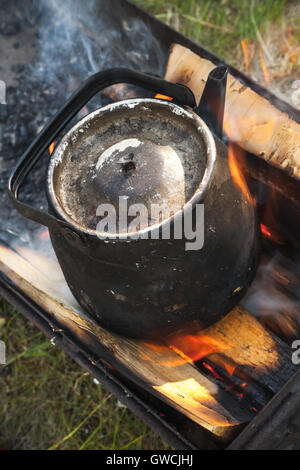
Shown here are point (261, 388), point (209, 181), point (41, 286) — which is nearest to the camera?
point (209, 181)

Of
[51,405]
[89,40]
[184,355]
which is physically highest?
[89,40]

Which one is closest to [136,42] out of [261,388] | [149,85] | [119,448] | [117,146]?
[149,85]

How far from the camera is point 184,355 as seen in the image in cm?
165

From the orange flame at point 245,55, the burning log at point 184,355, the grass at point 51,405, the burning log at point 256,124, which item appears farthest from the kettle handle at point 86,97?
the orange flame at point 245,55

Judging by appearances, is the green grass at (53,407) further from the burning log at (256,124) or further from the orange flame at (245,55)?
the orange flame at (245,55)

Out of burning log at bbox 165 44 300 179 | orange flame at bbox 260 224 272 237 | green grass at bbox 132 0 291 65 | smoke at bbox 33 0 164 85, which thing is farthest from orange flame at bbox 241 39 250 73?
orange flame at bbox 260 224 272 237

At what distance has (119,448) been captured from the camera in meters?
2.09

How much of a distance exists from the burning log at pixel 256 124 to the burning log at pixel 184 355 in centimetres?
53

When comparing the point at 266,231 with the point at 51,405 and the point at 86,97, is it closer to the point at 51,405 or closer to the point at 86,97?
the point at 86,97

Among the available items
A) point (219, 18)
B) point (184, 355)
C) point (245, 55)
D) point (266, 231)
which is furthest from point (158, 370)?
point (219, 18)

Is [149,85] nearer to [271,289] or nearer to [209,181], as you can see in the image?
[209,181]

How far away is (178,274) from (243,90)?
0.81 meters

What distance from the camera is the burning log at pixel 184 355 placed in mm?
1411

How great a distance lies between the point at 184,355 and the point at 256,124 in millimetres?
793
